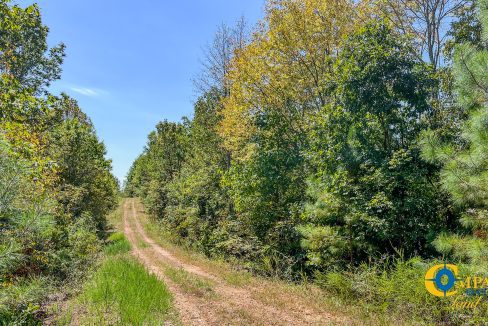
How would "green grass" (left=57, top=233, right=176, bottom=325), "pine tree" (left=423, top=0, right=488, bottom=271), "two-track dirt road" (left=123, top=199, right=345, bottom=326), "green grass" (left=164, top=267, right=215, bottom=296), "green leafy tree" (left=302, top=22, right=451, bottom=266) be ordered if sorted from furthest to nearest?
"green grass" (left=164, top=267, right=215, bottom=296)
"green leafy tree" (left=302, top=22, right=451, bottom=266)
"two-track dirt road" (left=123, top=199, right=345, bottom=326)
"green grass" (left=57, top=233, right=176, bottom=325)
"pine tree" (left=423, top=0, right=488, bottom=271)

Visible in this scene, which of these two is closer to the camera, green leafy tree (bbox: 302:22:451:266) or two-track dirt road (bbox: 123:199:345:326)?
two-track dirt road (bbox: 123:199:345:326)

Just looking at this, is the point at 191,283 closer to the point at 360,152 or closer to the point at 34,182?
the point at 34,182

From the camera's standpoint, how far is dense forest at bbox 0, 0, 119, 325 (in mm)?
4883

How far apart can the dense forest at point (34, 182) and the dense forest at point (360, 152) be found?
6.60m

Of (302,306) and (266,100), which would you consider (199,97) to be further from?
(302,306)

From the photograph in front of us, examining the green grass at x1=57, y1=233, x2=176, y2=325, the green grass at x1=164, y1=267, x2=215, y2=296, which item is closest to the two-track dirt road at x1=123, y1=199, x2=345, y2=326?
the green grass at x1=164, y1=267, x2=215, y2=296

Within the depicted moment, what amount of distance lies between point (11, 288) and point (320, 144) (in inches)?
336

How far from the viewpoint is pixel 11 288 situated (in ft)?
17.6

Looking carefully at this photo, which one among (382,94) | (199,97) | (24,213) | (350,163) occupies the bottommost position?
(24,213)

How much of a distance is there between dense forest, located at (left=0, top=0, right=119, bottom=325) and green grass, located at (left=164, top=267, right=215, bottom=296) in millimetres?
3305

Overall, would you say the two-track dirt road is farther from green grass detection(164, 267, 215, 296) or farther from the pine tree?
the pine tree

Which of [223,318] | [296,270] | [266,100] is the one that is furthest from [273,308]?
[266,100]

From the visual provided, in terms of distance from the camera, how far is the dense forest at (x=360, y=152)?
555 centimetres

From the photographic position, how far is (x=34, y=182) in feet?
24.5
